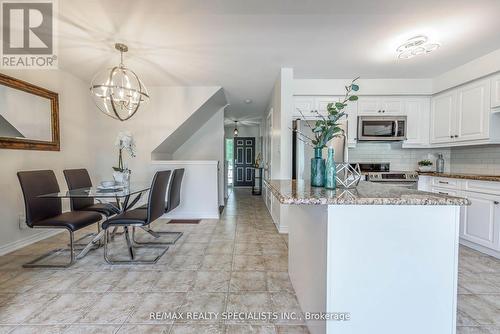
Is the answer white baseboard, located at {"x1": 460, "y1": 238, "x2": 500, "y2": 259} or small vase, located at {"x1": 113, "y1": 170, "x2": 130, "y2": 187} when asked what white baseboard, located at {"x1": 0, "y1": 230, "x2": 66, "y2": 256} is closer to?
small vase, located at {"x1": 113, "y1": 170, "x2": 130, "y2": 187}

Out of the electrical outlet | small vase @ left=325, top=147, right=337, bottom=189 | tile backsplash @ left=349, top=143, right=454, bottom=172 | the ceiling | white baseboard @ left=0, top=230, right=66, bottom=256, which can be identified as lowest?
white baseboard @ left=0, top=230, right=66, bottom=256

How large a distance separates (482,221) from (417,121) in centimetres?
175

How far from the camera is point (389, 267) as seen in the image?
1.18m

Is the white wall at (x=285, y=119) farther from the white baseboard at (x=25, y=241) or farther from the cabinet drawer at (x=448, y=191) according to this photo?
the white baseboard at (x=25, y=241)

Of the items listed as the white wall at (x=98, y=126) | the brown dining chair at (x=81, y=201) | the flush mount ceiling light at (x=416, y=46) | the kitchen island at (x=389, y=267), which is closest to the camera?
the kitchen island at (x=389, y=267)

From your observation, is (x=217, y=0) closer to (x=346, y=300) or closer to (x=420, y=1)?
(x=420, y=1)

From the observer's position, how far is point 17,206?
276cm

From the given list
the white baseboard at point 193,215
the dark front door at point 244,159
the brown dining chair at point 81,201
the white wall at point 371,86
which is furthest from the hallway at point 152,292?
the dark front door at point 244,159

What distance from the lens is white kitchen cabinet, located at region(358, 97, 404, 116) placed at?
12.1 ft

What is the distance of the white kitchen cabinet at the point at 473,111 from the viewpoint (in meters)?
2.87

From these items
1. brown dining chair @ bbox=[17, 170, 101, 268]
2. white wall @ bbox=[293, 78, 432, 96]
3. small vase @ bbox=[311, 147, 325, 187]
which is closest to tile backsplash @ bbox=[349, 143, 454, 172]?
white wall @ bbox=[293, 78, 432, 96]

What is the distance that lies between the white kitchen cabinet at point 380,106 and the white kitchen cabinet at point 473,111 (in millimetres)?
726

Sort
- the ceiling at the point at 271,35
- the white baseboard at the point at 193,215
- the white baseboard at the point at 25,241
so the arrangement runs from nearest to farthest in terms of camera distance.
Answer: the ceiling at the point at 271,35, the white baseboard at the point at 25,241, the white baseboard at the point at 193,215

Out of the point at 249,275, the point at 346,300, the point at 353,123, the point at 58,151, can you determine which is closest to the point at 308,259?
the point at 346,300
